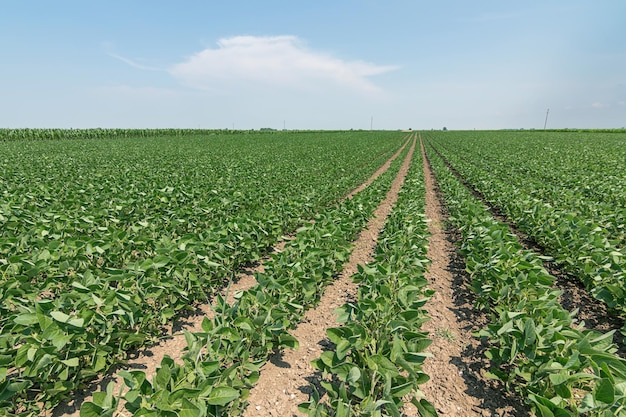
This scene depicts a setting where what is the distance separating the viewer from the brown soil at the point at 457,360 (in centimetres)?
314

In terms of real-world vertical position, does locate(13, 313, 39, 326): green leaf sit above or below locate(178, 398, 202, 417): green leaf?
above

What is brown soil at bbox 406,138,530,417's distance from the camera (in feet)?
10.3

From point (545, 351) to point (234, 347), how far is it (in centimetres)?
290

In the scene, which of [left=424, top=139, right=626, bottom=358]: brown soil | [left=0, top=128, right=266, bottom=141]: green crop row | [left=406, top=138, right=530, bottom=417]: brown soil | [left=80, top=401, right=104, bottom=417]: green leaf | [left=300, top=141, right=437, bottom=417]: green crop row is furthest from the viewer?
[left=0, top=128, right=266, bottom=141]: green crop row

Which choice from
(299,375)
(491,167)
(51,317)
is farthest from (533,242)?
(491,167)

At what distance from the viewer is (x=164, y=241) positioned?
15.1 ft

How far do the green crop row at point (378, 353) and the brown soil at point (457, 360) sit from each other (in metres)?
0.46

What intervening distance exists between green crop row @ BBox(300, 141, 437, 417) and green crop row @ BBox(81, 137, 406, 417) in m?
0.67

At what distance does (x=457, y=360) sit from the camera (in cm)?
379

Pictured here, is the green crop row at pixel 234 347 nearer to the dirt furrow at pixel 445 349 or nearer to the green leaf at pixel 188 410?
the green leaf at pixel 188 410

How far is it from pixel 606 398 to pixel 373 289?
194 centimetres

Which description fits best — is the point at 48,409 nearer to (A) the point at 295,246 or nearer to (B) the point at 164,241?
(B) the point at 164,241

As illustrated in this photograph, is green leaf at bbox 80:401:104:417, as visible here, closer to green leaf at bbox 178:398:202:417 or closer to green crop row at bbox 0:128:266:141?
green leaf at bbox 178:398:202:417

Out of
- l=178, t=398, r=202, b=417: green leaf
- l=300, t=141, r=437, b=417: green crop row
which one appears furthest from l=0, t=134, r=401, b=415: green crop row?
l=300, t=141, r=437, b=417: green crop row
